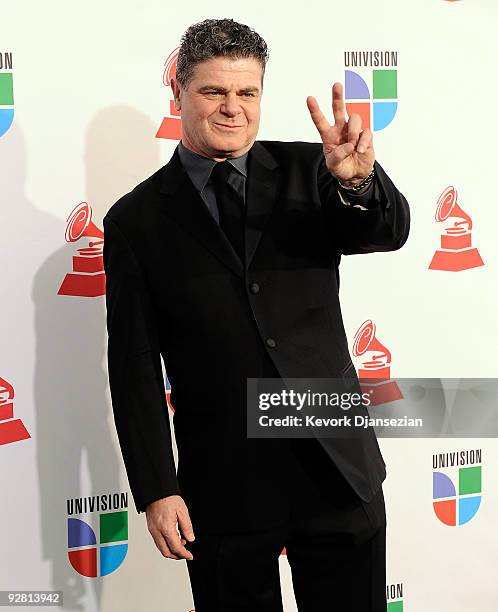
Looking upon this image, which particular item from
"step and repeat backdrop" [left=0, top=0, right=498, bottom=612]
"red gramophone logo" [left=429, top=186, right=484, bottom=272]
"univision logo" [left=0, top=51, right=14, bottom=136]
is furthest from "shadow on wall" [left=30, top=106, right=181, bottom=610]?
"red gramophone logo" [left=429, top=186, right=484, bottom=272]

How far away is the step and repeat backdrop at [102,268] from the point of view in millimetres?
1926

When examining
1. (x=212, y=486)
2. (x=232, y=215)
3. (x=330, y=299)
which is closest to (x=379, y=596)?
(x=212, y=486)

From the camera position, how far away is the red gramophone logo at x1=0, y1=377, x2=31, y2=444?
1.96 metres

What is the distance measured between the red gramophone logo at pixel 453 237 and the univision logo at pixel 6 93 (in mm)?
958

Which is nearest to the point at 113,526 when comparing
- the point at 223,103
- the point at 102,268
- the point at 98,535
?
the point at 98,535

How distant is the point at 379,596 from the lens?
145 cm

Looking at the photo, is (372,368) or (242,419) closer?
(242,419)

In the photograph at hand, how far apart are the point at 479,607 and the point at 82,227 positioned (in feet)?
4.29

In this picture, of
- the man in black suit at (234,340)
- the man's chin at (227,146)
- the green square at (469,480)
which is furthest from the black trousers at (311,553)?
the green square at (469,480)

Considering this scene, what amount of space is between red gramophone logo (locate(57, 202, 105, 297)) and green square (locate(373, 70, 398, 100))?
27.1 inches

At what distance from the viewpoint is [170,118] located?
6.49 ft

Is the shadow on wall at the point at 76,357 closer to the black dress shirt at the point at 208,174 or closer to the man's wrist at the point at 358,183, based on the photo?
the black dress shirt at the point at 208,174

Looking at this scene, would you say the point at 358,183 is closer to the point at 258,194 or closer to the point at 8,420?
the point at 258,194

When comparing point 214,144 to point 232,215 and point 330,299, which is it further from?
point 330,299
